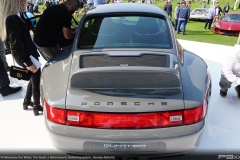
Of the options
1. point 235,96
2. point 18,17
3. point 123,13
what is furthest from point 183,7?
point 18,17

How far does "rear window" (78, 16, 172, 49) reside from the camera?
2623mm

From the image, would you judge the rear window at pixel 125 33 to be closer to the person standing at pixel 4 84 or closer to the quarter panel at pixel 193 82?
the quarter panel at pixel 193 82

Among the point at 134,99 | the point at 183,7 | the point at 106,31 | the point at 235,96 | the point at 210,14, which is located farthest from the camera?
the point at 210,14

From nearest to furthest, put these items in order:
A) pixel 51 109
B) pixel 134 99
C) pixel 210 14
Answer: pixel 134 99 < pixel 51 109 < pixel 210 14

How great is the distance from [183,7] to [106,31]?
1043cm

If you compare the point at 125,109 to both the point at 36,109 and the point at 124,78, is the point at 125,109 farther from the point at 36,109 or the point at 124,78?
the point at 36,109

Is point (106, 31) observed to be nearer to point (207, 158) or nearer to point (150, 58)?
point (150, 58)

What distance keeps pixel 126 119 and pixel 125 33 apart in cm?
128

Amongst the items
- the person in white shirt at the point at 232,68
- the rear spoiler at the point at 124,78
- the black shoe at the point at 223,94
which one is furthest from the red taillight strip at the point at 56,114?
the black shoe at the point at 223,94

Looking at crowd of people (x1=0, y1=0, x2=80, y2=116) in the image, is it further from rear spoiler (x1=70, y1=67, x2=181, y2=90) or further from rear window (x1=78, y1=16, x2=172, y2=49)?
rear spoiler (x1=70, y1=67, x2=181, y2=90)

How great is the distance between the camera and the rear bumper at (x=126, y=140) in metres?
1.88

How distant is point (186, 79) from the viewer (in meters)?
2.11

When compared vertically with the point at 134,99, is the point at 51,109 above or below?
below

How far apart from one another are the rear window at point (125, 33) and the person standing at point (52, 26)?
0.45m
